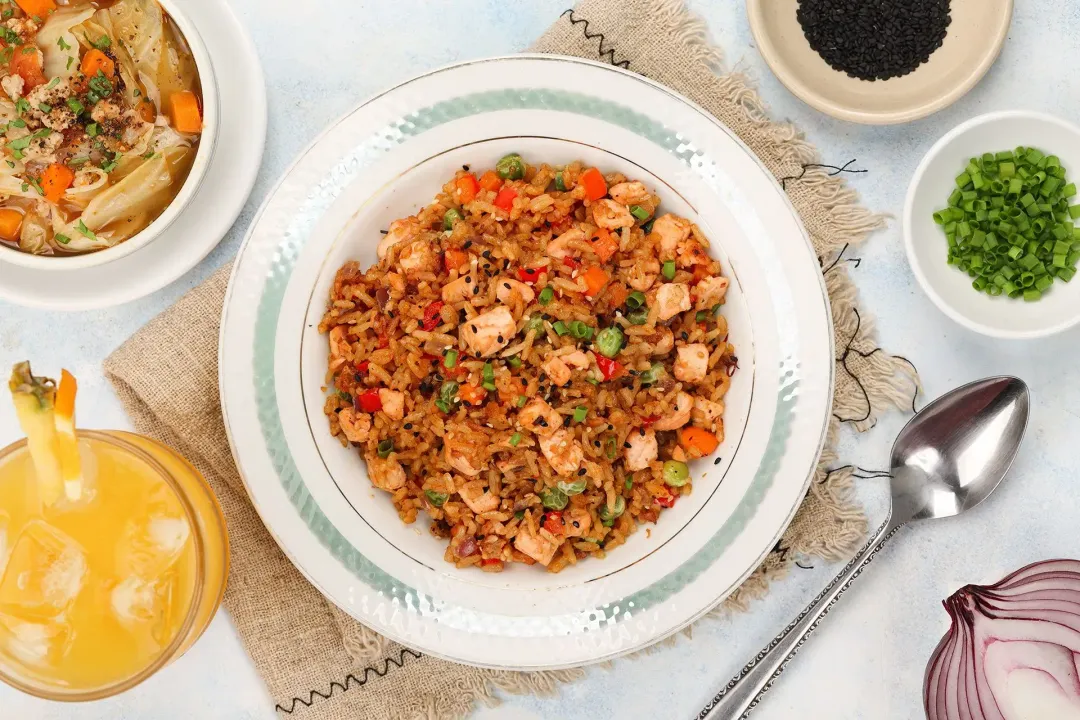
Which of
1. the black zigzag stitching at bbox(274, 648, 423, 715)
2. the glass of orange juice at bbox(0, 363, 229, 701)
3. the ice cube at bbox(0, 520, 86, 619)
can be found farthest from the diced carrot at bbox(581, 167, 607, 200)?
the ice cube at bbox(0, 520, 86, 619)

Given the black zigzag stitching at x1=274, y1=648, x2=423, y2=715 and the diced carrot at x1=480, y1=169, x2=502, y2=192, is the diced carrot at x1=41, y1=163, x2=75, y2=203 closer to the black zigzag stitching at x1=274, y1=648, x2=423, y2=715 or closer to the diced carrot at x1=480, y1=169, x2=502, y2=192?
the diced carrot at x1=480, y1=169, x2=502, y2=192

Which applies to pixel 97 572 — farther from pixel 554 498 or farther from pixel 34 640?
pixel 554 498

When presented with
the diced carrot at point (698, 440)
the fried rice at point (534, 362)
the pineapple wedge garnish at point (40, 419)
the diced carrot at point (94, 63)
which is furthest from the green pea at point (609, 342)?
the diced carrot at point (94, 63)

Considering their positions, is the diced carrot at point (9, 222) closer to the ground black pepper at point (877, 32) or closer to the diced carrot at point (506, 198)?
the diced carrot at point (506, 198)

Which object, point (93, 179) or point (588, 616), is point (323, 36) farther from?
point (588, 616)

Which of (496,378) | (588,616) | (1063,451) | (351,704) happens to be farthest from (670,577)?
(1063,451)

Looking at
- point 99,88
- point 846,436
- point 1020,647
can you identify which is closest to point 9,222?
point 99,88
